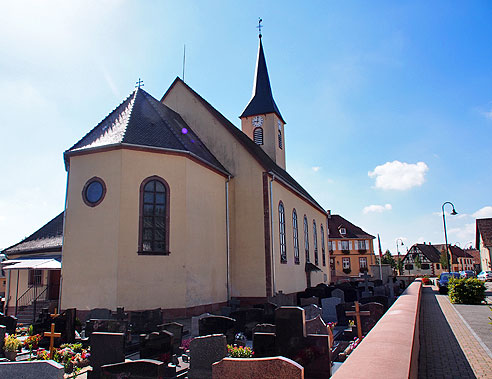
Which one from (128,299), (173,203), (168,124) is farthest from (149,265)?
(168,124)

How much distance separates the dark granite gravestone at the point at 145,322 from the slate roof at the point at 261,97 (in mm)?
19155

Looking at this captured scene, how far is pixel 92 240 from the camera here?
49.4 ft

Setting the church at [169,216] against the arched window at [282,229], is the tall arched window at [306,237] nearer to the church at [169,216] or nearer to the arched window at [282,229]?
the church at [169,216]

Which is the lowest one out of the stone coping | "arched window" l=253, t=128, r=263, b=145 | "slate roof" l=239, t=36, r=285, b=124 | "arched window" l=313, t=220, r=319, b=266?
the stone coping

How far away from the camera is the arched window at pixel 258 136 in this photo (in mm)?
28156

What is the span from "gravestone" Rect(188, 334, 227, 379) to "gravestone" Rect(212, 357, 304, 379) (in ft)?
9.35

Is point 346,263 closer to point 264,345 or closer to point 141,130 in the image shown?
point 141,130

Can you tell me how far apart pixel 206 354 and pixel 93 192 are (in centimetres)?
1067

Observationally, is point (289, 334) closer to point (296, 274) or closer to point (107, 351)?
point (107, 351)

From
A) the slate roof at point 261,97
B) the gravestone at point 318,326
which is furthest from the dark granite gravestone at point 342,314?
the slate roof at point 261,97

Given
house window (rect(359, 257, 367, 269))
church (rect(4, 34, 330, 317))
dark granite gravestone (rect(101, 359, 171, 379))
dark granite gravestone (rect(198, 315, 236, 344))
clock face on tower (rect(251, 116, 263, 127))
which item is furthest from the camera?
house window (rect(359, 257, 367, 269))

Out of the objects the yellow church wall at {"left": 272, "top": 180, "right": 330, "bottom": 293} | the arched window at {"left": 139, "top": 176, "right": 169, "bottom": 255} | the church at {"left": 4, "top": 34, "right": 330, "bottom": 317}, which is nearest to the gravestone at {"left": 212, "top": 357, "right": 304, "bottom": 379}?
the church at {"left": 4, "top": 34, "right": 330, "bottom": 317}

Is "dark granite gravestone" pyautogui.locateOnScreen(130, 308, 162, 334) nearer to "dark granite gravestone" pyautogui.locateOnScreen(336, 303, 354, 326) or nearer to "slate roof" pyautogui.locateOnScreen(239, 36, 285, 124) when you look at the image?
"dark granite gravestone" pyautogui.locateOnScreen(336, 303, 354, 326)

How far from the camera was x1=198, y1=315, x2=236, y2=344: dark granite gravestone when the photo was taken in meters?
9.53
